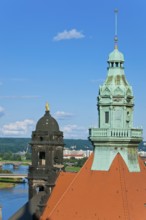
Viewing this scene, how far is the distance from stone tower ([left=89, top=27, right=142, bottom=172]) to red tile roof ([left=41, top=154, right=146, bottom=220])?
46 cm

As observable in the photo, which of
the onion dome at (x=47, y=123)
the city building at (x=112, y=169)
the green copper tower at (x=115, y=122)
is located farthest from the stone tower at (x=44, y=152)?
the green copper tower at (x=115, y=122)

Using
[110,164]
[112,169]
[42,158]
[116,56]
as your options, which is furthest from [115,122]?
[42,158]

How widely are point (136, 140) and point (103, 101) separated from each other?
249cm

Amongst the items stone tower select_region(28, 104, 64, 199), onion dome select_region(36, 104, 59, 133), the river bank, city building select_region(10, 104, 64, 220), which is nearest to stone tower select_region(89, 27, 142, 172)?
city building select_region(10, 104, 64, 220)

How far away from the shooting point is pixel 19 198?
342 feet

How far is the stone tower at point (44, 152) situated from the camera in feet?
145

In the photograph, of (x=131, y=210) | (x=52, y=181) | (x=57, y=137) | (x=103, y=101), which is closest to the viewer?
(x=131, y=210)

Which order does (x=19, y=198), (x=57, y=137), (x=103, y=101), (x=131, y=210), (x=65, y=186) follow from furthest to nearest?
(x=19, y=198), (x=57, y=137), (x=65, y=186), (x=103, y=101), (x=131, y=210)

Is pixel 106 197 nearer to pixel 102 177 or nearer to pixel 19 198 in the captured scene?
pixel 102 177

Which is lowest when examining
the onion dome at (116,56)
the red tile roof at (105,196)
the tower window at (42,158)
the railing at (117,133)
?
the red tile roof at (105,196)

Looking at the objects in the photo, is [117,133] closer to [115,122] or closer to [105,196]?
[115,122]

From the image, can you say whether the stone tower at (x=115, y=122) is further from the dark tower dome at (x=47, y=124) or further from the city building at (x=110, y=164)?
the dark tower dome at (x=47, y=124)

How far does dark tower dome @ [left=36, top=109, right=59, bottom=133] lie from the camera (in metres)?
46.2

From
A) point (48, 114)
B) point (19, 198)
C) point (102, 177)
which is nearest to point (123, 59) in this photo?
point (102, 177)
